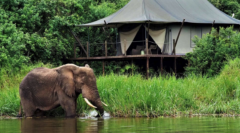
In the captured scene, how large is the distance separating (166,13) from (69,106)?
16.3 meters

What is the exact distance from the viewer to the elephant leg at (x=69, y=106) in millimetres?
11984

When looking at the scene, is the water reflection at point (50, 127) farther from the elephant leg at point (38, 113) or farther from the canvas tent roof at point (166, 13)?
the canvas tent roof at point (166, 13)

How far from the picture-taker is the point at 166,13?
2756 cm

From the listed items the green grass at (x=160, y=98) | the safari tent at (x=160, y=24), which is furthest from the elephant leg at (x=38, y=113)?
the safari tent at (x=160, y=24)

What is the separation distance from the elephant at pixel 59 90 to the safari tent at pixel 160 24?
1381 cm

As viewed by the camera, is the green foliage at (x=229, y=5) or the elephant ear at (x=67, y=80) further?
the green foliage at (x=229, y=5)

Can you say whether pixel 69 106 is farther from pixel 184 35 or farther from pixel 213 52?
pixel 184 35

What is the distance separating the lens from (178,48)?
91.6 ft

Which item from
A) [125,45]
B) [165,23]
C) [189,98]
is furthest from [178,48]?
[189,98]

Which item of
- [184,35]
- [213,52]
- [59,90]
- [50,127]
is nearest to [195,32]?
[184,35]

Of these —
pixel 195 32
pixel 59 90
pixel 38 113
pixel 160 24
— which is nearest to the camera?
pixel 59 90

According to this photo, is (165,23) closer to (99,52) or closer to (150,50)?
(150,50)

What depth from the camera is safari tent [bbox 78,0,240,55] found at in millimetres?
26797

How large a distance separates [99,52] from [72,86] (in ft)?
61.5
